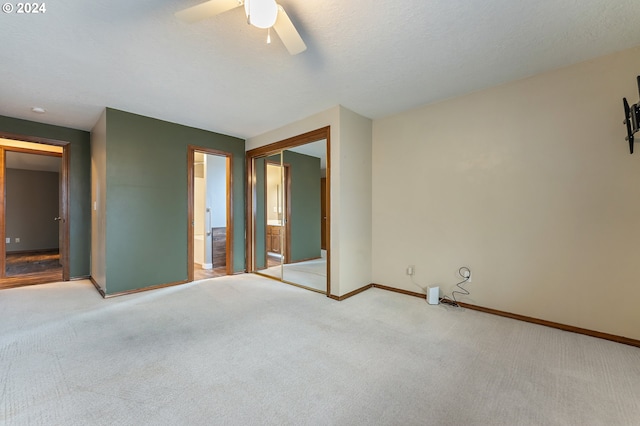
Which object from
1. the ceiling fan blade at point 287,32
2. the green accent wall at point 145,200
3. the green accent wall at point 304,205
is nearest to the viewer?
the ceiling fan blade at point 287,32

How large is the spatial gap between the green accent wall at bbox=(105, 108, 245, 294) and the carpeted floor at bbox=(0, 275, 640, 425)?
743 millimetres

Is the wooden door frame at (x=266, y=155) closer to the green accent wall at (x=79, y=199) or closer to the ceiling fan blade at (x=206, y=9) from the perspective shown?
the ceiling fan blade at (x=206, y=9)

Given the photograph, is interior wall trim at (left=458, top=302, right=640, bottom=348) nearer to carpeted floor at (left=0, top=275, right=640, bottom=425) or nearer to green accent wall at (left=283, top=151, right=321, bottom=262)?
carpeted floor at (left=0, top=275, right=640, bottom=425)

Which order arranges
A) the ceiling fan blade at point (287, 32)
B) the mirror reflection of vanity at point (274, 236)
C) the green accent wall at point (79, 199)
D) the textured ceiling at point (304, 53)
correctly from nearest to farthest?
the ceiling fan blade at point (287, 32)
the textured ceiling at point (304, 53)
the green accent wall at point (79, 199)
the mirror reflection of vanity at point (274, 236)

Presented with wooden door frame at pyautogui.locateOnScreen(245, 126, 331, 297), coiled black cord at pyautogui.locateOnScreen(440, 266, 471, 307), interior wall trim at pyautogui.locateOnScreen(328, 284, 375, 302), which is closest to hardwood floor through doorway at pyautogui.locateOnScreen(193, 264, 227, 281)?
wooden door frame at pyautogui.locateOnScreen(245, 126, 331, 297)

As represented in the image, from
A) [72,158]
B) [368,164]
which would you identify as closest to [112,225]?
[72,158]

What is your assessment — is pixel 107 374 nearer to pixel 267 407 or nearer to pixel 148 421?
pixel 148 421

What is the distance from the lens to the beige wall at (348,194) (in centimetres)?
332

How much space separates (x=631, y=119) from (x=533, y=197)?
2.89ft

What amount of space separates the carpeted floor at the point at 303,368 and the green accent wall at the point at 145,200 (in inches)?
29.2

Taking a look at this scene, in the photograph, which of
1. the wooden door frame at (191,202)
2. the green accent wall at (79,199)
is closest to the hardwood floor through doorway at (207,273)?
the wooden door frame at (191,202)

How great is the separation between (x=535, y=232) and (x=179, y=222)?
462cm

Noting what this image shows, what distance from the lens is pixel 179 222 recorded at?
3988 millimetres

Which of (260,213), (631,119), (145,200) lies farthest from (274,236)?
(631,119)
